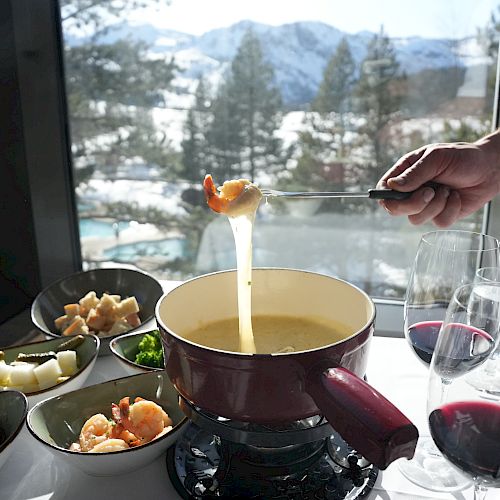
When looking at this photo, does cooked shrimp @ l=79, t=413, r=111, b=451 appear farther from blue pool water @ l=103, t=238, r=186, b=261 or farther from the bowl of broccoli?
blue pool water @ l=103, t=238, r=186, b=261

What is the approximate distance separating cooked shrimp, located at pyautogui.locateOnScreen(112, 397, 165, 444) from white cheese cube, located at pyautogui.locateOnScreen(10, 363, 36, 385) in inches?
9.3

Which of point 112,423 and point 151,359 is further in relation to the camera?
point 151,359

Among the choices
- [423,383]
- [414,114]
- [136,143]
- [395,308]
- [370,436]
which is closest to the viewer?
[370,436]

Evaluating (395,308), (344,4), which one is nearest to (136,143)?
(344,4)

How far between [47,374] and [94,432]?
0.22 meters

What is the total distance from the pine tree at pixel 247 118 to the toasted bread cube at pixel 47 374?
1.34 m

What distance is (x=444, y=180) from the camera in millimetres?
1289

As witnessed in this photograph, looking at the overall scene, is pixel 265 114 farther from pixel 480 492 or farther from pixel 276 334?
→ pixel 480 492

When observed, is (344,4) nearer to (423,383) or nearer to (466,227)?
(466,227)

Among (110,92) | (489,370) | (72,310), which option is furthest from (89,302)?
(110,92)

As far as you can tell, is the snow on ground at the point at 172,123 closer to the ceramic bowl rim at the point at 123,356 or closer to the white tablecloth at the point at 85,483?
the ceramic bowl rim at the point at 123,356

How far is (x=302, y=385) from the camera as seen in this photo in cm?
72

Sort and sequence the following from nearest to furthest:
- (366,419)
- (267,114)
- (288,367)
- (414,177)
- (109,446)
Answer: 1. (366,419)
2. (288,367)
3. (109,446)
4. (414,177)
5. (267,114)

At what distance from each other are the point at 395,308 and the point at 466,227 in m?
0.41
